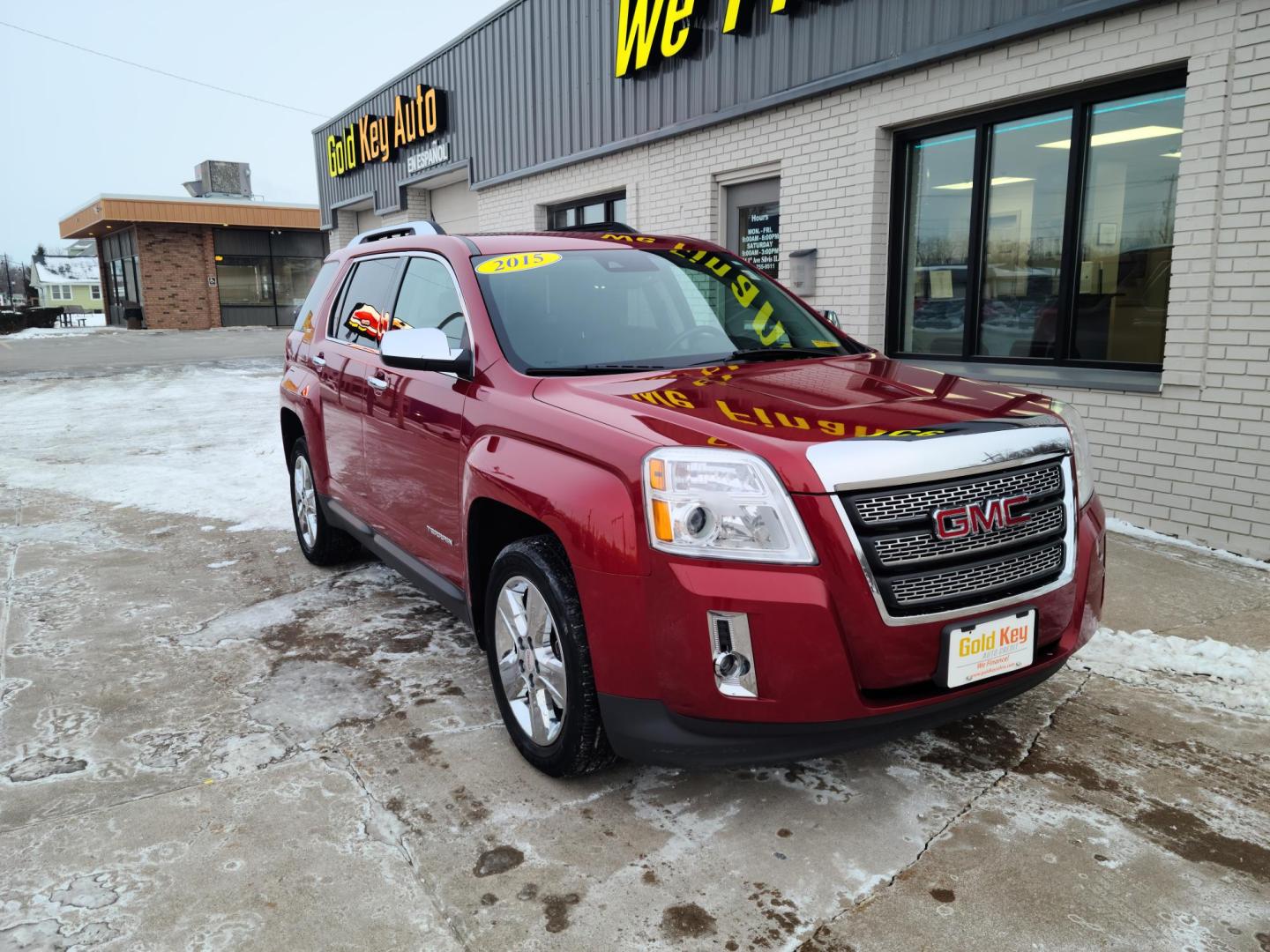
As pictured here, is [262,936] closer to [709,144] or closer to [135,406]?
[709,144]

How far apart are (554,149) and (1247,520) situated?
30.6ft

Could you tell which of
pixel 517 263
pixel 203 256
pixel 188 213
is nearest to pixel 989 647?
pixel 517 263

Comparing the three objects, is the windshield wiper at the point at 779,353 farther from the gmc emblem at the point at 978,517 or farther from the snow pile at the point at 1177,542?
the snow pile at the point at 1177,542

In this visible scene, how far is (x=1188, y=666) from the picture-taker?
388 cm

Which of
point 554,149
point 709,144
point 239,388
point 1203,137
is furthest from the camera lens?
point 239,388

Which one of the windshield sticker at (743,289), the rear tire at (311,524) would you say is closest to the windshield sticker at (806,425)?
the windshield sticker at (743,289)

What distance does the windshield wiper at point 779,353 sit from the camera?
3531 mm

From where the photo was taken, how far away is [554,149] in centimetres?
1202

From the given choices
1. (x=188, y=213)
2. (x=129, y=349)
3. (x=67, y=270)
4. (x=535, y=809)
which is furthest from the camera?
(x=67, y=270)

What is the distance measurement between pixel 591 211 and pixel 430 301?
8582mm

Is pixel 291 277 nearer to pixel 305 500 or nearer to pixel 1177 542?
pixel 305 500

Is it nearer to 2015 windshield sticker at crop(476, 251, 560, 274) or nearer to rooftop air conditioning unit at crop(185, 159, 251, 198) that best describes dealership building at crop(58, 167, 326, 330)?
rooftop air conditioning unit at crop(185, 159, 251, 198)

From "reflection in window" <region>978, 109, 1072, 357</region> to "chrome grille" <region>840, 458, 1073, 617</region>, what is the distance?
4.38m

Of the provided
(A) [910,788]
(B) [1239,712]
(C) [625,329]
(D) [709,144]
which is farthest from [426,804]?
(D) [709,144]
